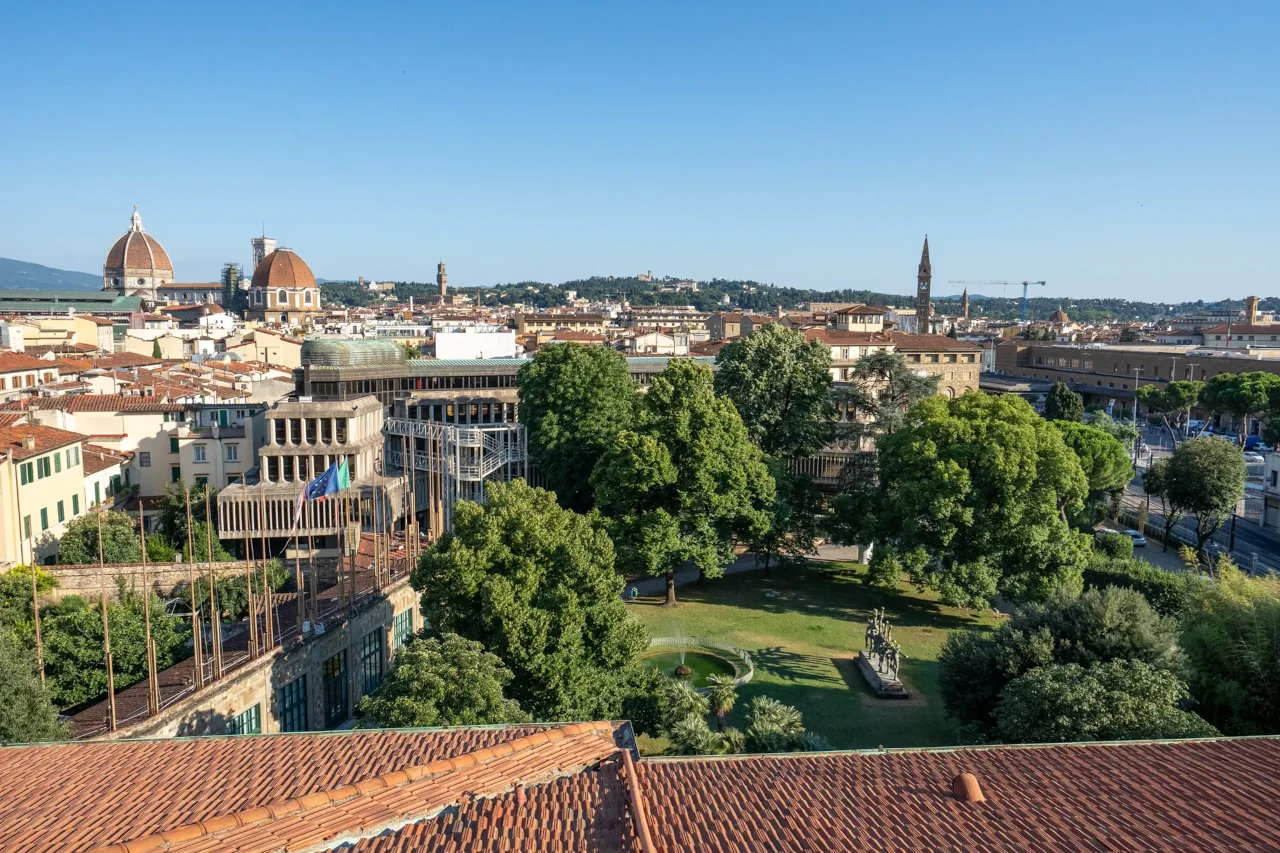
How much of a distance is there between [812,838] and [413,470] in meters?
34.0

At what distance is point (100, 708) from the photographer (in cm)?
2122

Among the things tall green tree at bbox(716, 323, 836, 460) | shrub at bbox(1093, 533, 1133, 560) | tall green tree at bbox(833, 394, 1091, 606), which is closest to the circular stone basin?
tall green tree at bbox(833, 394, 1091, 606)

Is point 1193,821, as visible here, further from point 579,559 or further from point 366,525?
point 366,525

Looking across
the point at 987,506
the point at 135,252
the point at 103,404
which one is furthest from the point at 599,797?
the point at 135,252

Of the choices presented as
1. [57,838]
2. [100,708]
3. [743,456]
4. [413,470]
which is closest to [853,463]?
[743,456]

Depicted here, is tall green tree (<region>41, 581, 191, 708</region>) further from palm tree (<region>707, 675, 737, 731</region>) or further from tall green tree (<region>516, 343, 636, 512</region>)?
tall green tree (<region>516, 343, 636, 512</region>)

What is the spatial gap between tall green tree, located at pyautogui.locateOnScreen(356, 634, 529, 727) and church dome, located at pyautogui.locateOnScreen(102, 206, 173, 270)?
488 ft

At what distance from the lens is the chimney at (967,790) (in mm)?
9750

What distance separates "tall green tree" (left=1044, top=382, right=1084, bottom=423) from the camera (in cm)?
6738

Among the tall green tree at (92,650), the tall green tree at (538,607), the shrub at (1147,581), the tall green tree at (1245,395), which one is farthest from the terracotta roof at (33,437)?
the tall green tree at (1245,395)

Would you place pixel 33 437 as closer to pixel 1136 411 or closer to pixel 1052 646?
pixel 1052 646

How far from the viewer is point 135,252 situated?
143500 mm

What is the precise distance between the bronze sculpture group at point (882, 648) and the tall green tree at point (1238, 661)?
7.48 meters

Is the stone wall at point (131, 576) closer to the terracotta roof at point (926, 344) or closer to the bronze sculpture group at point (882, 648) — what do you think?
the bronze sculpture group at point (882, 648)
